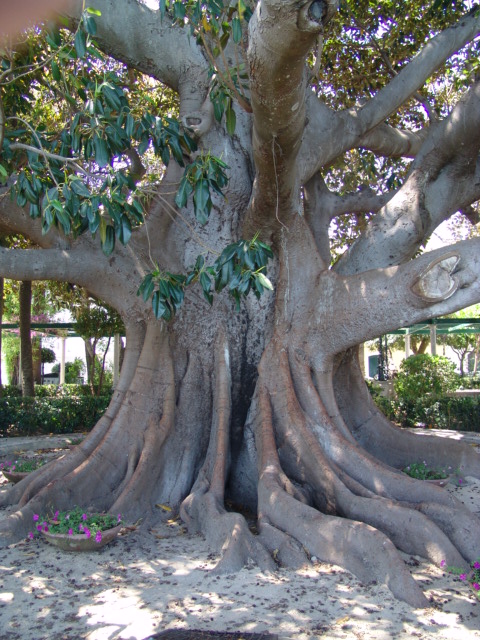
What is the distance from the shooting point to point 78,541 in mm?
4945

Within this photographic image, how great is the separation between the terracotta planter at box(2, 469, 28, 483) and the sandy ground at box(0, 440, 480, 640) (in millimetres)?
2243

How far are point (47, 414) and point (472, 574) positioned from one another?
9.29 metres

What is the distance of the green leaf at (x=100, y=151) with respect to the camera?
4.61 m

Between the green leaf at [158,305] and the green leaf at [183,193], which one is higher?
the green leaf at [183,193]

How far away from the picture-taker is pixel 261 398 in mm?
6344

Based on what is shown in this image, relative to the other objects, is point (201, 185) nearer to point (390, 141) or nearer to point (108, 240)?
point (108, 240)

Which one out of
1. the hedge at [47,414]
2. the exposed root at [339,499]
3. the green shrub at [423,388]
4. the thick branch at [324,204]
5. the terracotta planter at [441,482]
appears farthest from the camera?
the green shrub at [423,388]

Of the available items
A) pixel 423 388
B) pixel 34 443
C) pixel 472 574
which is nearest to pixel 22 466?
pixel 34 443

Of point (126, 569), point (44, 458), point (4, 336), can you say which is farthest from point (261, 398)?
point (4, 336)

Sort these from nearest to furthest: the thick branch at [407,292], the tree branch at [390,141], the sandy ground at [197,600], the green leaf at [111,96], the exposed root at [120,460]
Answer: the sandy ground at [197,600] < the green leaf at [111,96] < the thick branch at [407,292] < the exposed root at [120,460] < the tree branch at [390,141]

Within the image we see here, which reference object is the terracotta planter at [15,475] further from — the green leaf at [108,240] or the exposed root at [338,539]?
the green leaf at [108,240]

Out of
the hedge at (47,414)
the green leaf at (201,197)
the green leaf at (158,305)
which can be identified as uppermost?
the green leaf at (201,197)

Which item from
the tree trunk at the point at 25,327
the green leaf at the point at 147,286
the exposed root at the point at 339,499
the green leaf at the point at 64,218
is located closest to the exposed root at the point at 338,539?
the exposed root at the point at 339,499

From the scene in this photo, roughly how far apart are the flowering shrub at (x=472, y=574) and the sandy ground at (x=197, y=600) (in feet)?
0.18
